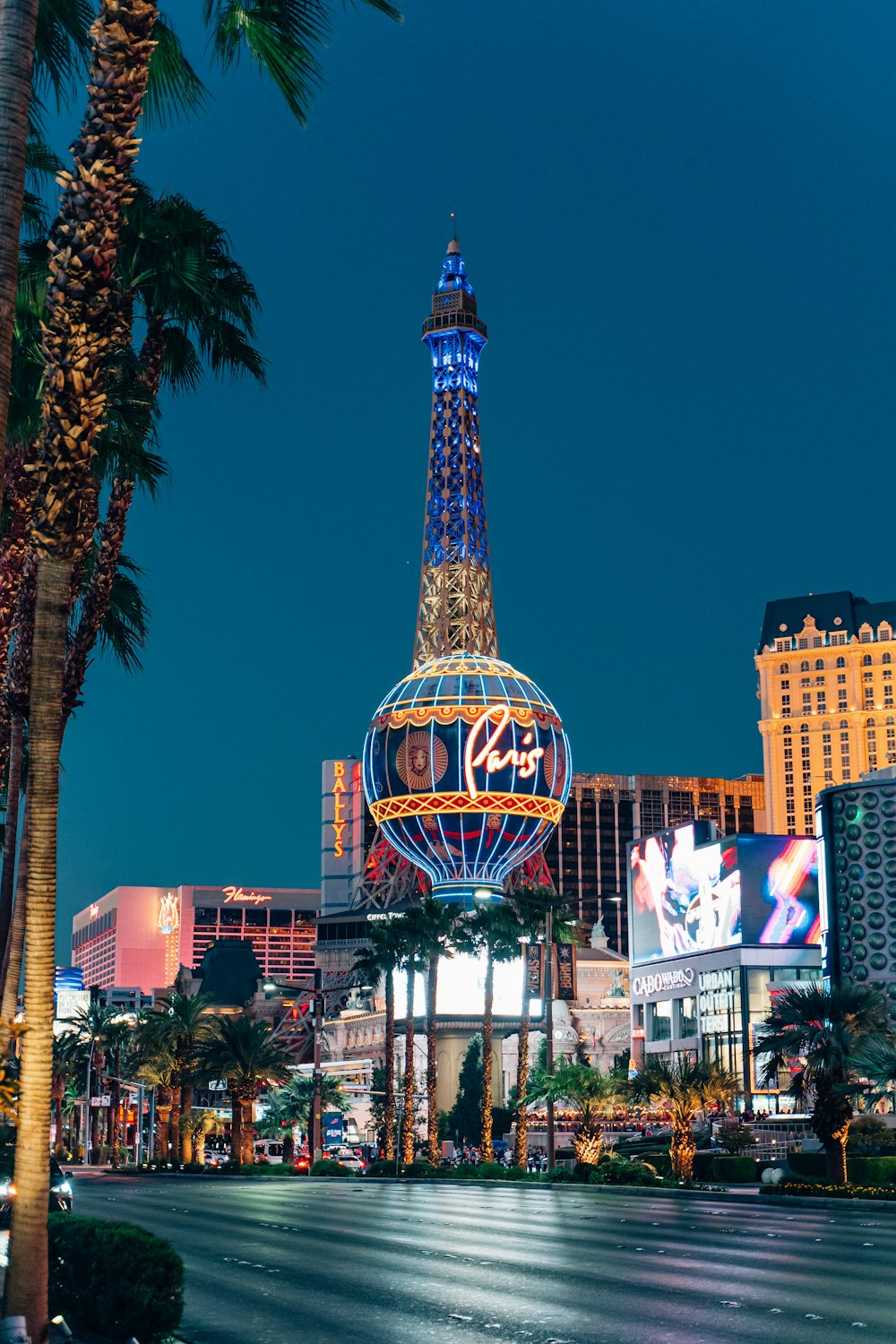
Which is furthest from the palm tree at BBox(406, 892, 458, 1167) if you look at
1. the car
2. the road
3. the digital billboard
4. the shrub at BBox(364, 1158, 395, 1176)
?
the car

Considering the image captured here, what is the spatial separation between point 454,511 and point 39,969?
134612 millimetres

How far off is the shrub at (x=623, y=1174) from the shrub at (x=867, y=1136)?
25.9 feet

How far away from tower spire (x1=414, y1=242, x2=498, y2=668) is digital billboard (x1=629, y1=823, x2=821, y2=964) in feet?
129

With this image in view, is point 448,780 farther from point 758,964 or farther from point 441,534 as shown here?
point 441,534

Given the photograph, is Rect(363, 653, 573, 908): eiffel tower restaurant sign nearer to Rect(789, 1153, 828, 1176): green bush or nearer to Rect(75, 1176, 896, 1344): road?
Rect(789, 1153, 828, 1176): green bush

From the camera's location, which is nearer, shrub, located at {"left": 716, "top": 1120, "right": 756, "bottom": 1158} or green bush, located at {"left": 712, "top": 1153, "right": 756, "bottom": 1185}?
green bush, located at {"left": 712, "top": 1153, "right": 756, "bottom": 1185}

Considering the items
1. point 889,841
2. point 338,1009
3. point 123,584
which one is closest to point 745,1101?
point 889,841

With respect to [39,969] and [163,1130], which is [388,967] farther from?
[39,969]

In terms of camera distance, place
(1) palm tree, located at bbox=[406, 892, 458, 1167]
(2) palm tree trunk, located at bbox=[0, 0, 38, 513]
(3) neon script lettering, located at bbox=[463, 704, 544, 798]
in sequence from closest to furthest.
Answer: (2) palm tree trunk, located at bbox=[0, 0, 38, 513] < (1) palm tree, located at bbox=[406, 892, 458, 1167] < (3) neon script lettering, located at bbox=[463, 704, 544, 798]

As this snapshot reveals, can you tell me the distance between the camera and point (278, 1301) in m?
19.8

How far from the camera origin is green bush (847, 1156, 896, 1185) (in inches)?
1884

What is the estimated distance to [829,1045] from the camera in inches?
1833

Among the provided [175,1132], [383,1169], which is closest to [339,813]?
[175,1132]

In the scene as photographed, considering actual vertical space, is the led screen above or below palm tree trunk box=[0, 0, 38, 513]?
below
